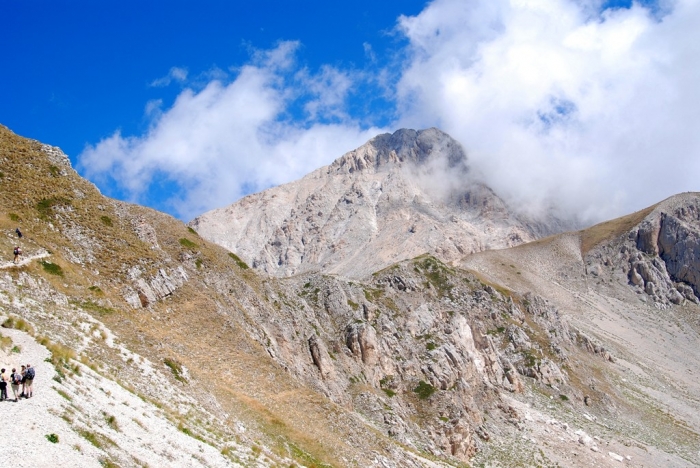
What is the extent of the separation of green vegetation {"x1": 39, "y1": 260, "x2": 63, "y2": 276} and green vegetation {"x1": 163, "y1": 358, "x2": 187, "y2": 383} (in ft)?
36.4

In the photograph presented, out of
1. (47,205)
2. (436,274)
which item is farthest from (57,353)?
(436,274)

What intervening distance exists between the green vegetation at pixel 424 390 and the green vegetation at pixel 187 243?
3581 cm

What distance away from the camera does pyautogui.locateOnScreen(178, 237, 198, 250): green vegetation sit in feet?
205

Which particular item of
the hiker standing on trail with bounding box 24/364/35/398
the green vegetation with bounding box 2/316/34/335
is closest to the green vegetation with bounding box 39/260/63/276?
the green vegetation with bounding box 2/316/34/335

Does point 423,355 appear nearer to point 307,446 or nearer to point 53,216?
point 307,446

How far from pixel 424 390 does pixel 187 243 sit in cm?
3734

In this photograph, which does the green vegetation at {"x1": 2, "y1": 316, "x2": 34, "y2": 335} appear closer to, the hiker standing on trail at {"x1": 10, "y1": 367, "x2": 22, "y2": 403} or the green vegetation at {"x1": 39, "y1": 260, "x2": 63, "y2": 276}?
the hiker standing on trail at {"x1": 10, "y1": 367, "x2": 22, "y2": 403}

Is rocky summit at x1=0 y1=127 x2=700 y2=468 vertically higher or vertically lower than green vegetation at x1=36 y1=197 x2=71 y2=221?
lower

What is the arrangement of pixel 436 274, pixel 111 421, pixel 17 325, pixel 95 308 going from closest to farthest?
pixel 111 421, pixel 17 325, pixel 95 308, pixel 436 274

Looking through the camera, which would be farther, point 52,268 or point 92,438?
point 52,268

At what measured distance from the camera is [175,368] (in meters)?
36.1

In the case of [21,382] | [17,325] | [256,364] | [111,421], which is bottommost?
[111,421]

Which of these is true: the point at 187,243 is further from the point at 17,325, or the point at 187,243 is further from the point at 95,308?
the point at 17,325

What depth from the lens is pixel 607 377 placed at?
126438 millimetres
